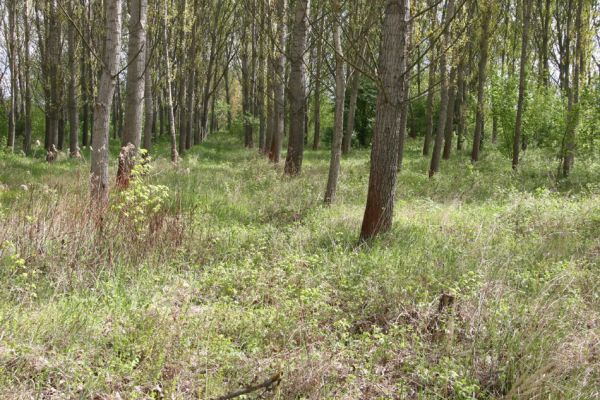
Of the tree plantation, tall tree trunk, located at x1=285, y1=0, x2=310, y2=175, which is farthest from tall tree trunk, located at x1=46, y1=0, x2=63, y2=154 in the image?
tall tree trunk, located at x1=285, y1=0, x2=310, y2=175

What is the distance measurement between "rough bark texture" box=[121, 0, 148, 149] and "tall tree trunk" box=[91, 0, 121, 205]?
2278mm

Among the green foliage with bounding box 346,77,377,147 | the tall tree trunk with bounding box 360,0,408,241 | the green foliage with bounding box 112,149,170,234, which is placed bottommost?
the green foliage with bounding box 112,149,170,234

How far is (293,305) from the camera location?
387cm

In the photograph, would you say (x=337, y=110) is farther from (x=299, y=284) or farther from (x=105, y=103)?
(x=299, y=284)

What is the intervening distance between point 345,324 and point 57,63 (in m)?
16.3

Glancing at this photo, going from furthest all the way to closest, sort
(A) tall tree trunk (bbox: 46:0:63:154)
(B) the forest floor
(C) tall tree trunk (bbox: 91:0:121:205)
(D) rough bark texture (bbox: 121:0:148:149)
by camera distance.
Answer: (A) tall tree trunk (bbox: 46:0:63:154) → (D) rough bark texture (bbox: 121:0:148:149) → (C) tall tree trunk (bbox: 91:0:121:205) → (B) the forest floor

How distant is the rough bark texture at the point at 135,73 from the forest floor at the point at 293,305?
8.06ft

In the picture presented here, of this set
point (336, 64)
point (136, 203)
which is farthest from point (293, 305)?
point (336, 64)

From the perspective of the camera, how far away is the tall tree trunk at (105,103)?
17.2 ft

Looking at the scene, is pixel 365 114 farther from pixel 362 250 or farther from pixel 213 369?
pixel 213 369

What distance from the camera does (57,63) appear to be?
634 inches

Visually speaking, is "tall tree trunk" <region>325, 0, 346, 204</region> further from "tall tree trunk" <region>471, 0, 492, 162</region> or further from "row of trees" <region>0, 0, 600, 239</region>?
"tall tree trunk" <region>471, 0, 492, 162</region>

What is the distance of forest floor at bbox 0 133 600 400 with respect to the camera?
2906 mm

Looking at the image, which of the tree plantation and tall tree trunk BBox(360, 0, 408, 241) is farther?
tall tree trunk BBox(360, 0, 408, 241)
